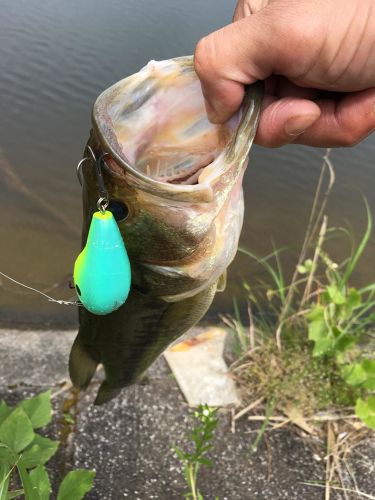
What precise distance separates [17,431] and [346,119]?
1.61 metres

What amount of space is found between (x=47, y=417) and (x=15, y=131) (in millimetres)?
4407

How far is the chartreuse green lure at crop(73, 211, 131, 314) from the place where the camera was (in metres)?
1.46

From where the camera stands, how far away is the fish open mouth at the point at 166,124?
1.61m

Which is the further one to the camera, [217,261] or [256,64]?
[217,261]

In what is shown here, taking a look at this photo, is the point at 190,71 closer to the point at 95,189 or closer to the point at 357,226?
the point at 95,189

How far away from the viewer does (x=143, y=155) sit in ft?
5.79

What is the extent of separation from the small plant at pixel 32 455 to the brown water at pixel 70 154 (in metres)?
1.34

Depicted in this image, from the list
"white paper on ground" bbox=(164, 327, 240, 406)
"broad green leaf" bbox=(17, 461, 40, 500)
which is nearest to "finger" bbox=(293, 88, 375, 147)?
"broad green leaf" bbox=(17, 461, 40, 500)

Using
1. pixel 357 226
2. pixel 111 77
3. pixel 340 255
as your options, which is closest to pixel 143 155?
pixel 340 255

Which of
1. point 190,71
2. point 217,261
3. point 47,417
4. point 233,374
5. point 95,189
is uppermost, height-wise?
point 190,71

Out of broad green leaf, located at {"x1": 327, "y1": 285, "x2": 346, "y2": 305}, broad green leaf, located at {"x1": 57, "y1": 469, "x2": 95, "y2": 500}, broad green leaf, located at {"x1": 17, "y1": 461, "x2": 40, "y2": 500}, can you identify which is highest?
broad green leaf, located at {"x1": 17, "y1": 461, "x2": 40, "y2": 500}

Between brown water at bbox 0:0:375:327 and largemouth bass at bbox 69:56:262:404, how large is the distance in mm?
1985

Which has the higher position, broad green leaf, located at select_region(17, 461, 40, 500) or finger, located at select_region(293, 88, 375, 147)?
finger, located at select_region(293, 88, 375, 147)

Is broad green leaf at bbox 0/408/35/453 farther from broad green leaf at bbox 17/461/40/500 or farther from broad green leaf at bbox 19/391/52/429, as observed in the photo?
broad green leaf at bbox 17/461/40/500
